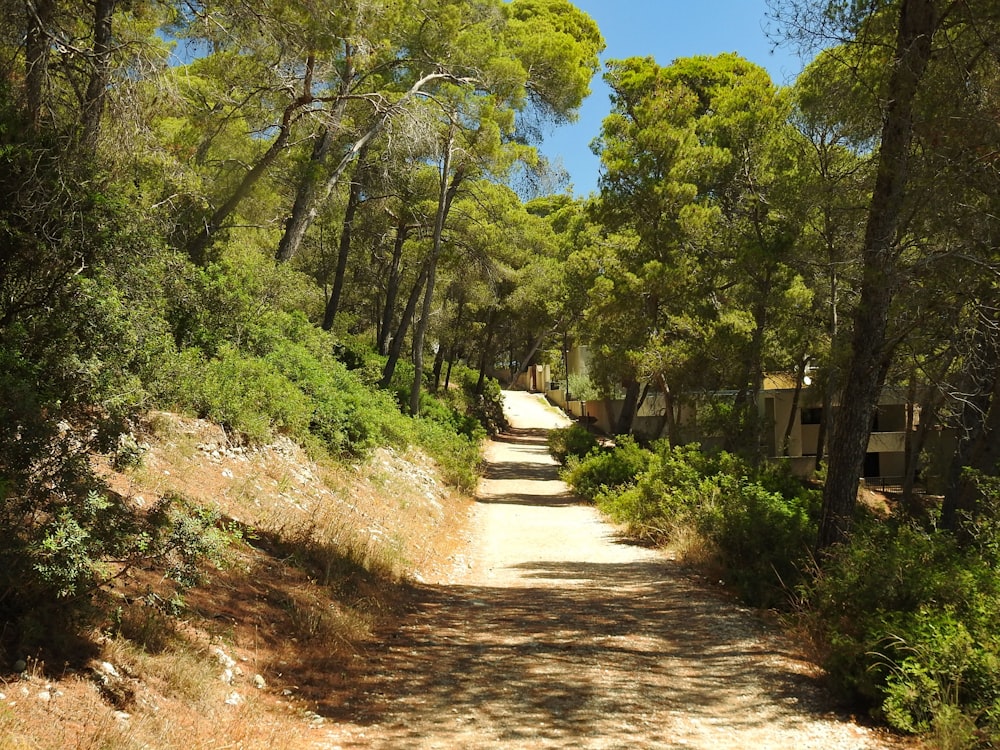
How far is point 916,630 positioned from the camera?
559 cm

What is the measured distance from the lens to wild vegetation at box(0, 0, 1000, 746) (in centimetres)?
528

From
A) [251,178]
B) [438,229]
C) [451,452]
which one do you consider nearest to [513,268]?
[438,229]

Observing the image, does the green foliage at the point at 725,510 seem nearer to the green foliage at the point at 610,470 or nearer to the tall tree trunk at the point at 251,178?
the green foliage at the point at 610,470

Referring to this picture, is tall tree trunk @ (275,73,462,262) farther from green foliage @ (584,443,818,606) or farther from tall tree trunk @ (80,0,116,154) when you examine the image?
tall tree trunk @ (80,0,116,154)

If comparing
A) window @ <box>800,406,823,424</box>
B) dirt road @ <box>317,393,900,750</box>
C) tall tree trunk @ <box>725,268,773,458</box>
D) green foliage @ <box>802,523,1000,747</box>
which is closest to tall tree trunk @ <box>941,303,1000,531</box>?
dirt road @ <box>317,393,900,750</box>

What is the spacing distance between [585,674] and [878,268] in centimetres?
535

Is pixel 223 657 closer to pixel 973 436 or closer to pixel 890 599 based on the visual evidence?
pixel 890 599

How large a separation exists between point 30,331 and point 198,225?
37.5 feet

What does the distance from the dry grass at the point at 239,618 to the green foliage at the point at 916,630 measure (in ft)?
12.2

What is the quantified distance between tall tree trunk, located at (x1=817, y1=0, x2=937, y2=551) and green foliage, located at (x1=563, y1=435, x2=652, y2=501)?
9.48 m

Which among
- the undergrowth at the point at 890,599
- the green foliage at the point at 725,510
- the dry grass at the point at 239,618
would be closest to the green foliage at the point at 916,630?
the undergrowth at the point at 890,599

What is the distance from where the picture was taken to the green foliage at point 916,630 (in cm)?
509

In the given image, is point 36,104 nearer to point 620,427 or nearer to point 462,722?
point 462,722

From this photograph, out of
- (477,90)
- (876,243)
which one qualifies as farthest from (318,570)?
(477,90)
